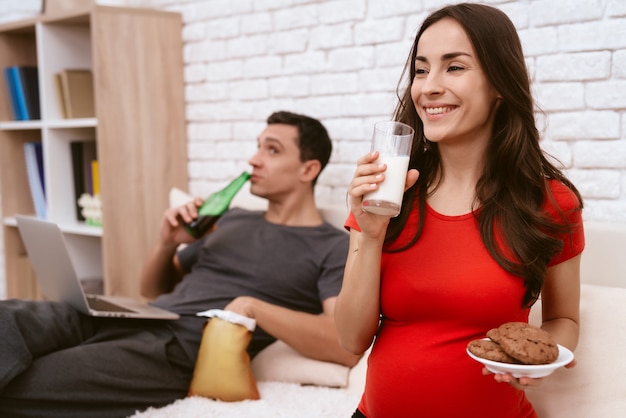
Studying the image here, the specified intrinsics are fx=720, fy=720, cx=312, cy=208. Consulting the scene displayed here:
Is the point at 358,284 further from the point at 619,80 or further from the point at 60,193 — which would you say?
the point at 60,193

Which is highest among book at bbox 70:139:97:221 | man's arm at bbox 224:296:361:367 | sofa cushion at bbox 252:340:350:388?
book at bbox 70:139:97:221

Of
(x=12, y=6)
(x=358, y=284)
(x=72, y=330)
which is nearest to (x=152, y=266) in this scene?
(x=72, y=330)

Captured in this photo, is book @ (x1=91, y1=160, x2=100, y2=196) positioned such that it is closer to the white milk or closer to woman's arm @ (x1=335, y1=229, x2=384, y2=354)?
woman's arm @ (x1=335, y1=229, x2=384, y2=354)

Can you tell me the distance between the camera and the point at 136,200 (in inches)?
116

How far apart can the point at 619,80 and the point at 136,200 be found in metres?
1.88

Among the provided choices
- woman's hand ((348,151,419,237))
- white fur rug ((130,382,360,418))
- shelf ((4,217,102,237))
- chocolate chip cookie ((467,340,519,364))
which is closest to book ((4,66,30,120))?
shelf ((4,217,102,237))

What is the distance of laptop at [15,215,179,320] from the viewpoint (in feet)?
6.50

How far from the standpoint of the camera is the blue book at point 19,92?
3.30 m

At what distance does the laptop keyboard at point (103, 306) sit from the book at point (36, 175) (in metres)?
1.29

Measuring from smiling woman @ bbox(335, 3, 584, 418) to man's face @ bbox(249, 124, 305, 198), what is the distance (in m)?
0.90

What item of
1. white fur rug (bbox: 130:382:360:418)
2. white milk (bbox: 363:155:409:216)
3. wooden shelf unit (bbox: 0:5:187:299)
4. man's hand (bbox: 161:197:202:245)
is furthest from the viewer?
wooden shelf unit (bbox: 0:5:187:299)

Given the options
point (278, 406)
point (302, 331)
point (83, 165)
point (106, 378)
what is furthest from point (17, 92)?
point (278, 406)

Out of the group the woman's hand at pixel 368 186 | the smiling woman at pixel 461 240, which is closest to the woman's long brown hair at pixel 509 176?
the smiling woman at pixel 461 240

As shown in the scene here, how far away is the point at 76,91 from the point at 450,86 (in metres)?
2.21
